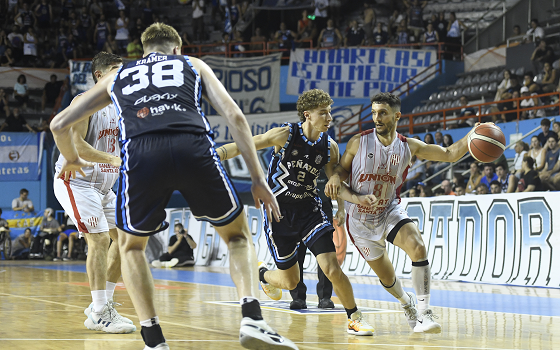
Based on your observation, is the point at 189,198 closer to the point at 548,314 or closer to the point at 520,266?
the point at 548,314

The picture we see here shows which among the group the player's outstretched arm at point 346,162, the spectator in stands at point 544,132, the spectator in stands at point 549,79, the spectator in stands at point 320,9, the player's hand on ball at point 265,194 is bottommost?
the player's hand on ball at point 265,194

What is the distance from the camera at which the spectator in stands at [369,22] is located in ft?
74.6

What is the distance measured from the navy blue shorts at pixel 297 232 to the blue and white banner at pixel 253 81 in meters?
16.0

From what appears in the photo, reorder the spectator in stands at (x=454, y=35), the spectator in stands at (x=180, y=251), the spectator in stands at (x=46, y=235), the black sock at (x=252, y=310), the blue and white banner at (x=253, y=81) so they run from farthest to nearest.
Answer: the blue and white banner at (x=253, y=81)
the spectator in stands at (x=454, y=35)
the spectator in stands at (x=46, y=235)
the spectator in stands at (x=180, y=251)
the black sock at (x=252, y=310)

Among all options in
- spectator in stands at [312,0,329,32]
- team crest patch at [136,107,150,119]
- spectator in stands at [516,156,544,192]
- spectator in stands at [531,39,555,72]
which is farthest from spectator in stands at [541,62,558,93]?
team crest patch at [136,107,150,119]

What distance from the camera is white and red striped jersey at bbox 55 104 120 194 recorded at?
19.8ft

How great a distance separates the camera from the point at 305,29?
23.9m

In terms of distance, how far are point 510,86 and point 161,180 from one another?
15.0m

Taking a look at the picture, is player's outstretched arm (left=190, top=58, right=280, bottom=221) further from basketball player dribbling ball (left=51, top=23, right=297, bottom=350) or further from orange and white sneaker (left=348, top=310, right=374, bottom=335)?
orange and white sneaker (left=348, top=310, right=374, bottom=335)

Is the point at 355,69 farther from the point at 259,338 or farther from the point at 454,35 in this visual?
the point at 259,338

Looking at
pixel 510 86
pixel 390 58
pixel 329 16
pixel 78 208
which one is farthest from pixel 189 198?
pixel 329 16

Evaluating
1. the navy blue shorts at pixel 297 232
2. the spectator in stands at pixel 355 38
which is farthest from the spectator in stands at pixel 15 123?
the navy blue shorts at pixel 297 232

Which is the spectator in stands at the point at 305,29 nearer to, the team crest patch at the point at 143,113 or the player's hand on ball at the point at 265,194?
the team crest patch at the point at 143,113

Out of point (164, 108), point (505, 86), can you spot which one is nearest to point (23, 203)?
point (505, 86)
